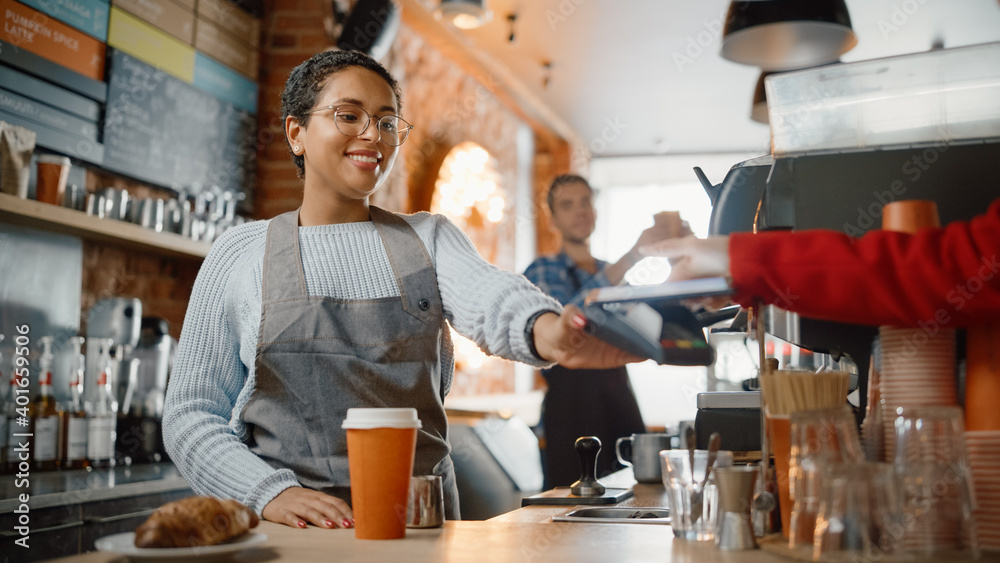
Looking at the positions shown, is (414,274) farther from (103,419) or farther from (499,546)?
(103,419)

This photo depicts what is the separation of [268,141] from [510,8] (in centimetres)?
198

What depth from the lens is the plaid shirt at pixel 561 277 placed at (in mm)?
3246

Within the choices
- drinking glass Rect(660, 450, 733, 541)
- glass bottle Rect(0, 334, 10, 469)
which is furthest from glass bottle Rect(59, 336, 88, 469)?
drinking glass Rect(660, 450, 733, 541)

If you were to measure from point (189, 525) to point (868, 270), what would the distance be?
844 millimetres

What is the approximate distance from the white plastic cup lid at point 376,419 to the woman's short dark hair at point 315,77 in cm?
77

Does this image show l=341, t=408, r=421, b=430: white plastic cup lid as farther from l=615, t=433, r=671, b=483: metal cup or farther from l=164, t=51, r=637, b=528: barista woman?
l=615, t=433, r=671, b=483: metal cup

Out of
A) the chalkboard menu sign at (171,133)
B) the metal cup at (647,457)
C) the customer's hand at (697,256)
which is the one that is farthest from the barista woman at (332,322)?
the chalkboard menu sign at (171,133)

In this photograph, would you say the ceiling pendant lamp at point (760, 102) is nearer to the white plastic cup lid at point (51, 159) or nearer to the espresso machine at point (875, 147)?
the espresso machine at point (875, 147)

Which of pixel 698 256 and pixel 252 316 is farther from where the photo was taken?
pixel 252 316

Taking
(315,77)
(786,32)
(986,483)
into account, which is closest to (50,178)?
(315,77)

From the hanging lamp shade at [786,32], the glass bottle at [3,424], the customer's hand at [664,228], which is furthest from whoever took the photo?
the hanging lamp shade at [786,32]

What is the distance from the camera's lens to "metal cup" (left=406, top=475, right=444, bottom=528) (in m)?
1.17

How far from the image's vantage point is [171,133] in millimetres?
3053

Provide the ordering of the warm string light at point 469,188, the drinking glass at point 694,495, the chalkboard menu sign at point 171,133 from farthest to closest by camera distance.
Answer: the warm string light at point 469,188
the chalkboard menu sign at point 171,133
the drinking glass at point 694,495
